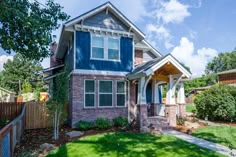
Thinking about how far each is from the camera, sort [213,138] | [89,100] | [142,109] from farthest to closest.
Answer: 1. [89,100]
2. [142,109]
3. [213,138]

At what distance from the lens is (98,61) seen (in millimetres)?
14453

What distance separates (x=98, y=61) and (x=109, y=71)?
998 millimetres

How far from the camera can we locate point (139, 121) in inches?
531

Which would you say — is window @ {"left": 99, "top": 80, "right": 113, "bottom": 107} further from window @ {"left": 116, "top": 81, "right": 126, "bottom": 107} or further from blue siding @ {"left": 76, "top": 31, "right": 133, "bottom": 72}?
blue siding @ {"left": 76, "top": 31, "right": 133, "bottom": 72}

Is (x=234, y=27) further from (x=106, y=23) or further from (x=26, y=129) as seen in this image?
(x=26, y=129)

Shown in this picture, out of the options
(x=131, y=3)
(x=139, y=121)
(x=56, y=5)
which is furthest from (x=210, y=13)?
(x=56, y=5)

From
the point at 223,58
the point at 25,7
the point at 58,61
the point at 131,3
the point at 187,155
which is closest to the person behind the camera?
the point at 187,155

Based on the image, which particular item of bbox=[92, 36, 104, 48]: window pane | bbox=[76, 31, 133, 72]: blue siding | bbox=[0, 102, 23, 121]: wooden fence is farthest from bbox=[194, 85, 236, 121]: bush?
bbox=[0, 102, 23, 121]: wooden fence

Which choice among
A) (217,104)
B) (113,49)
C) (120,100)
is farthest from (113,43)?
(217,104)

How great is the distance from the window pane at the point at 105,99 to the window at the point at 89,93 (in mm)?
544

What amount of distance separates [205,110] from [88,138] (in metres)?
11.0

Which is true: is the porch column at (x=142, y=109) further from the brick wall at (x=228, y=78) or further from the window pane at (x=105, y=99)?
the brick wall at (x=228, y=78)

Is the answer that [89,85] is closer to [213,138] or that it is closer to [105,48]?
[105,48]

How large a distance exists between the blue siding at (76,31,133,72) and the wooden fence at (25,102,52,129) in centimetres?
373
